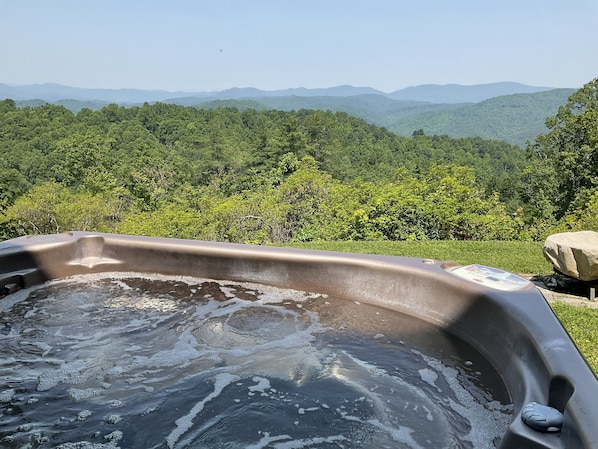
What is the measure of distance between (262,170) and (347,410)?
65.4 feet

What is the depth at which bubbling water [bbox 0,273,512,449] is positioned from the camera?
4.41 feet

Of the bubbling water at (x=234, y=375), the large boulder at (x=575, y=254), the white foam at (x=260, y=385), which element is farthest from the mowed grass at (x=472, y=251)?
the white foam at (x=260, y=385)

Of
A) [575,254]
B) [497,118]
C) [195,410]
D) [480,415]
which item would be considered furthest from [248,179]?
[497,118]

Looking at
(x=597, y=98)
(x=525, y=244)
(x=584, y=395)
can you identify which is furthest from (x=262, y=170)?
(x=584, y=395)

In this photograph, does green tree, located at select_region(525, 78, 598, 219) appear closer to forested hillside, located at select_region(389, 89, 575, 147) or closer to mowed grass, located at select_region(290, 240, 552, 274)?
Result: mowed grass, located at select_region(290, 240, 552, 274)

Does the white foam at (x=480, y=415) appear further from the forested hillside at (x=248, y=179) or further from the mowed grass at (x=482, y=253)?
the forested hillside at (x=248, y=179)

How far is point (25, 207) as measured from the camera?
1027 centimetres

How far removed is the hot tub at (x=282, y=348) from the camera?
1314mm

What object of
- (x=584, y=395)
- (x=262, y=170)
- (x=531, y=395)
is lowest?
(x=262, y=170)

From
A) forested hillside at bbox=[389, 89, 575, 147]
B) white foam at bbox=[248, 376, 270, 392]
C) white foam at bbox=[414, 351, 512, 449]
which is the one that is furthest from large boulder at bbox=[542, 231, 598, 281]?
forested hillside at bbox=[389, 89, 575, 147]

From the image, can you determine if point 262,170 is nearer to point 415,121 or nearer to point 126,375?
point 126,375

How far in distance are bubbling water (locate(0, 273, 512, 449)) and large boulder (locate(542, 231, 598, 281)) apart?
98cm

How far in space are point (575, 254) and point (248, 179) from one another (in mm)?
19261

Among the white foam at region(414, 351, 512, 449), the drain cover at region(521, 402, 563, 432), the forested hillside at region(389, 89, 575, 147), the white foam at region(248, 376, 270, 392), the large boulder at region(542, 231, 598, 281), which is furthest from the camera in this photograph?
the forested hillside at region(389, 89, 575, 147)
